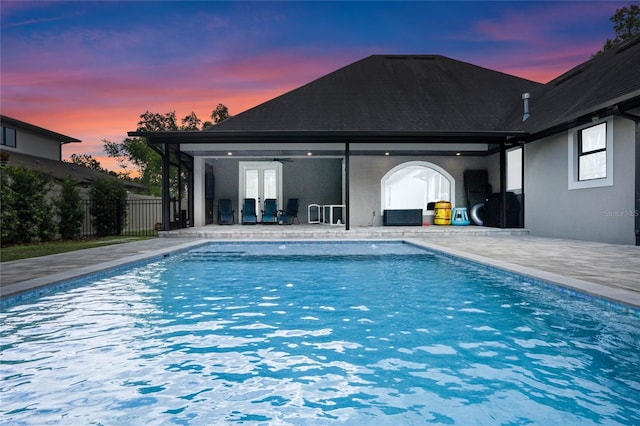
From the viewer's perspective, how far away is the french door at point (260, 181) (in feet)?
54.3

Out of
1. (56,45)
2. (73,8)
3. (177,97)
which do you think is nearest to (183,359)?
(73,8)

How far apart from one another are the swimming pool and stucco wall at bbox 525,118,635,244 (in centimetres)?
504

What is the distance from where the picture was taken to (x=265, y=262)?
299 inches

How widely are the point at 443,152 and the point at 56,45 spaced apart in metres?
14.7

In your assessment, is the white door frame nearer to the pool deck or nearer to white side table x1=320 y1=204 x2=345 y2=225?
white side table x1=320 y1=204 x2=345 y2=225

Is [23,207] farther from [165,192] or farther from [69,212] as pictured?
[165,192]

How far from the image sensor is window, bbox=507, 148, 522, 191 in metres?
13.2

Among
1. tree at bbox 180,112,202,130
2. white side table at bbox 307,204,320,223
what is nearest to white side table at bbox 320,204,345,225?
white side table at bbox 307,204,320,223

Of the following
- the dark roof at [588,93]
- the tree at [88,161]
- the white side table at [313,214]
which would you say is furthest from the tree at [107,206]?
the tree at [88,161]

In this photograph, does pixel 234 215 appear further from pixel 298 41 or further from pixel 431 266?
pixel 431 266

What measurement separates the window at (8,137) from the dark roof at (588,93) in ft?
62.6

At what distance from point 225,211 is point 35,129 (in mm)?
9739

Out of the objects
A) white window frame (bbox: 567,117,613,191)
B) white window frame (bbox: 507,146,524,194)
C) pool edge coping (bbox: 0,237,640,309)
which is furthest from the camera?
white window frame (bbox: 507,146,524,194)

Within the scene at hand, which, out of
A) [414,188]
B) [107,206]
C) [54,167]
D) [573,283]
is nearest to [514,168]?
[414,188]
